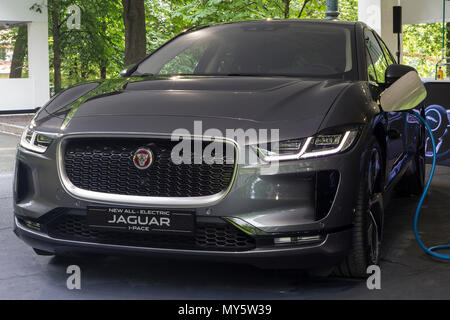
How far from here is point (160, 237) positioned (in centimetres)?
373

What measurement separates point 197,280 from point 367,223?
3.18ft

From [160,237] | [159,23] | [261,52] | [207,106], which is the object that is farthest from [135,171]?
[159,23]

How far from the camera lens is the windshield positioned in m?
4.76

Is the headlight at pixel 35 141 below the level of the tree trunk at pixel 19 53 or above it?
below

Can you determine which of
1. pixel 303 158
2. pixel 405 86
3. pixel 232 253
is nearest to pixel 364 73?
pixel 405 86

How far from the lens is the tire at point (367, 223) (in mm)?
3807

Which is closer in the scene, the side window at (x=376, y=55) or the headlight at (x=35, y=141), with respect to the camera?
the headlight at (x=35, y=141)

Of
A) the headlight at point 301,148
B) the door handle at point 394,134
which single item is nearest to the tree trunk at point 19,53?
the door handle at point 394,134

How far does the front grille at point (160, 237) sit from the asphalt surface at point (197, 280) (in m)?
0.31

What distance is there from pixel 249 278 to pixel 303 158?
0.95 metres

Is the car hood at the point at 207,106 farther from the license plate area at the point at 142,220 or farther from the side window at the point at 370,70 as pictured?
the side window at the point at 370,70

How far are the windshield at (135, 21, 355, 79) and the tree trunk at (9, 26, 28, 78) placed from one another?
17710 mm
